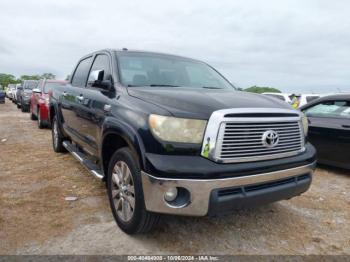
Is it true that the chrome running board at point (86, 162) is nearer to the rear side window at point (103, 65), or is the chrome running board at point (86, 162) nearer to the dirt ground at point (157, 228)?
the dirt ground at point (157, 228)

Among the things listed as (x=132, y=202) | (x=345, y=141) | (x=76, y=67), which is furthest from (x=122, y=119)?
(x=345, y=141)

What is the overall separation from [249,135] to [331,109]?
12.2 ft

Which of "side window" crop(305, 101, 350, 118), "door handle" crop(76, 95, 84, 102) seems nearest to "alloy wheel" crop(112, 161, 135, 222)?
"door handle" crop(76, 95, 84, 102)

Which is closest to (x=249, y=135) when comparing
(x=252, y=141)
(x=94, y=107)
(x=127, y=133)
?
(x=252, y=141)

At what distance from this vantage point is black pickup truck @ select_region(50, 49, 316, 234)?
2666 millimetres

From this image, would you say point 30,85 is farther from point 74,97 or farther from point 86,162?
point 86,162

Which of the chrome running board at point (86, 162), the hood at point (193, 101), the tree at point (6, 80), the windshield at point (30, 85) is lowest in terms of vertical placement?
the tree at point (6, 80)

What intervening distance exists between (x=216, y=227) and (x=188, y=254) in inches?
23.5

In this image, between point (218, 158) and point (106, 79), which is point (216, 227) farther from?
point (106, 79)

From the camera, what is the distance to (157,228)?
10.9 feet

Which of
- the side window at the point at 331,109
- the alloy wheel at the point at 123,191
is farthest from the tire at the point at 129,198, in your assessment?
the side window at the point at 331,109

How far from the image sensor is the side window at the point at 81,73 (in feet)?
16.3

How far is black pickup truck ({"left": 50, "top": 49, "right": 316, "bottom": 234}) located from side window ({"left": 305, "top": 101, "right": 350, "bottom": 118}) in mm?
2593

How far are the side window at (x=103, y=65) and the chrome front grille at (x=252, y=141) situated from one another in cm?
175
